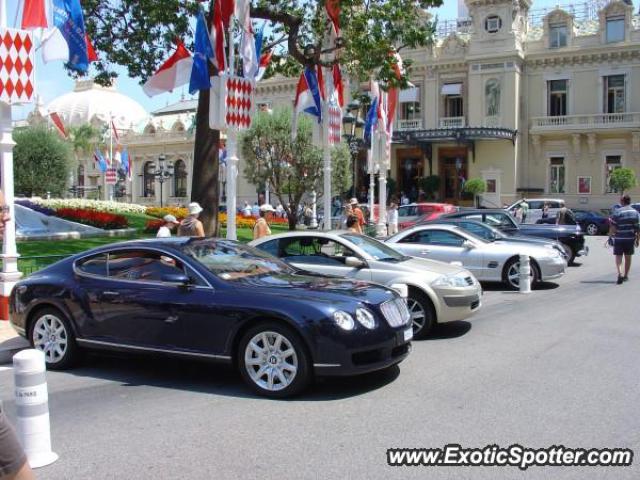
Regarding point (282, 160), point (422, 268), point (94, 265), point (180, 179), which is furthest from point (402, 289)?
point (180, 179)

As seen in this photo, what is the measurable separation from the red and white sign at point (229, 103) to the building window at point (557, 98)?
36551 millimetres

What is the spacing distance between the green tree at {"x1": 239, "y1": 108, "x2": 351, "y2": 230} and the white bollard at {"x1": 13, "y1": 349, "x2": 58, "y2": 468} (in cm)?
2357

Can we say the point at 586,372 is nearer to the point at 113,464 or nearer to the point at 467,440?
the point at 467,440

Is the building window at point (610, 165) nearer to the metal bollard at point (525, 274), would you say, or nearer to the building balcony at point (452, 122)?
the building balcony at point (452, 122)

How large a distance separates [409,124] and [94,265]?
42.8 m

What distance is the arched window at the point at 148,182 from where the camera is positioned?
72.4m

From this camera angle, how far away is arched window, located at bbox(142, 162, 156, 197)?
2852 inches

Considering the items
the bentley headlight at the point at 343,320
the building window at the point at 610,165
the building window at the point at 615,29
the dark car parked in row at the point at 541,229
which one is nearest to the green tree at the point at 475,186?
the building window at the point at 610,165

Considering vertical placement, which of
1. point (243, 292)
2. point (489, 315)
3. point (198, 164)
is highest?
point (198, 164)

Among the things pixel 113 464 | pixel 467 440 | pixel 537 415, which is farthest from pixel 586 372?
pixel 113 464

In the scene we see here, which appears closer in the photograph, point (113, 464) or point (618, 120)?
point (113, 464)

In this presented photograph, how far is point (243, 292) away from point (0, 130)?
6023mm

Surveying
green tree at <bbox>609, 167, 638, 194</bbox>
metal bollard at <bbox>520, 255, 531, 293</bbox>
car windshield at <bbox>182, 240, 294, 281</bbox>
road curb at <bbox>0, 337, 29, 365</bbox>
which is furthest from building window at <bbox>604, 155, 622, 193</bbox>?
road curb at <bbox>0, 337, 29, 365</bbox>

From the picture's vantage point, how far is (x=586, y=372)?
7.05 m
